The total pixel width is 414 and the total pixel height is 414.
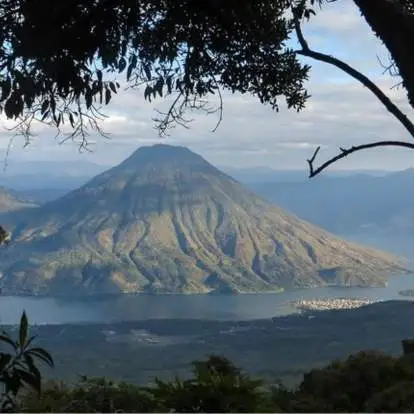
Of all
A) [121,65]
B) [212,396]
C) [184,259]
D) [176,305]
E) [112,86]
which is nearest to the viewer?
[212,396]

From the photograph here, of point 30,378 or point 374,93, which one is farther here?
point 374,93

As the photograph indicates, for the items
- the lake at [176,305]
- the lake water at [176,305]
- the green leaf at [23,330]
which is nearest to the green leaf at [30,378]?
the green leaf at [23,330]

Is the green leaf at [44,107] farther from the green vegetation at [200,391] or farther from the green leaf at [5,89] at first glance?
the green vegetation at [200,391]

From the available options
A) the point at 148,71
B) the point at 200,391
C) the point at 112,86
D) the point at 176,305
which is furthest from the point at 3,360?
the point at 176,305

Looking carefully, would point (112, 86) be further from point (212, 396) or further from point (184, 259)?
point (184, 259)

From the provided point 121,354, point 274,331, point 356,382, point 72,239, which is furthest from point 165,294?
point 356,382

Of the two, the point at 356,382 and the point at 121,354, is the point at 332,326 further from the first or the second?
the point at 356,382

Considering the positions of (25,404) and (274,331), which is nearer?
(25,404)
